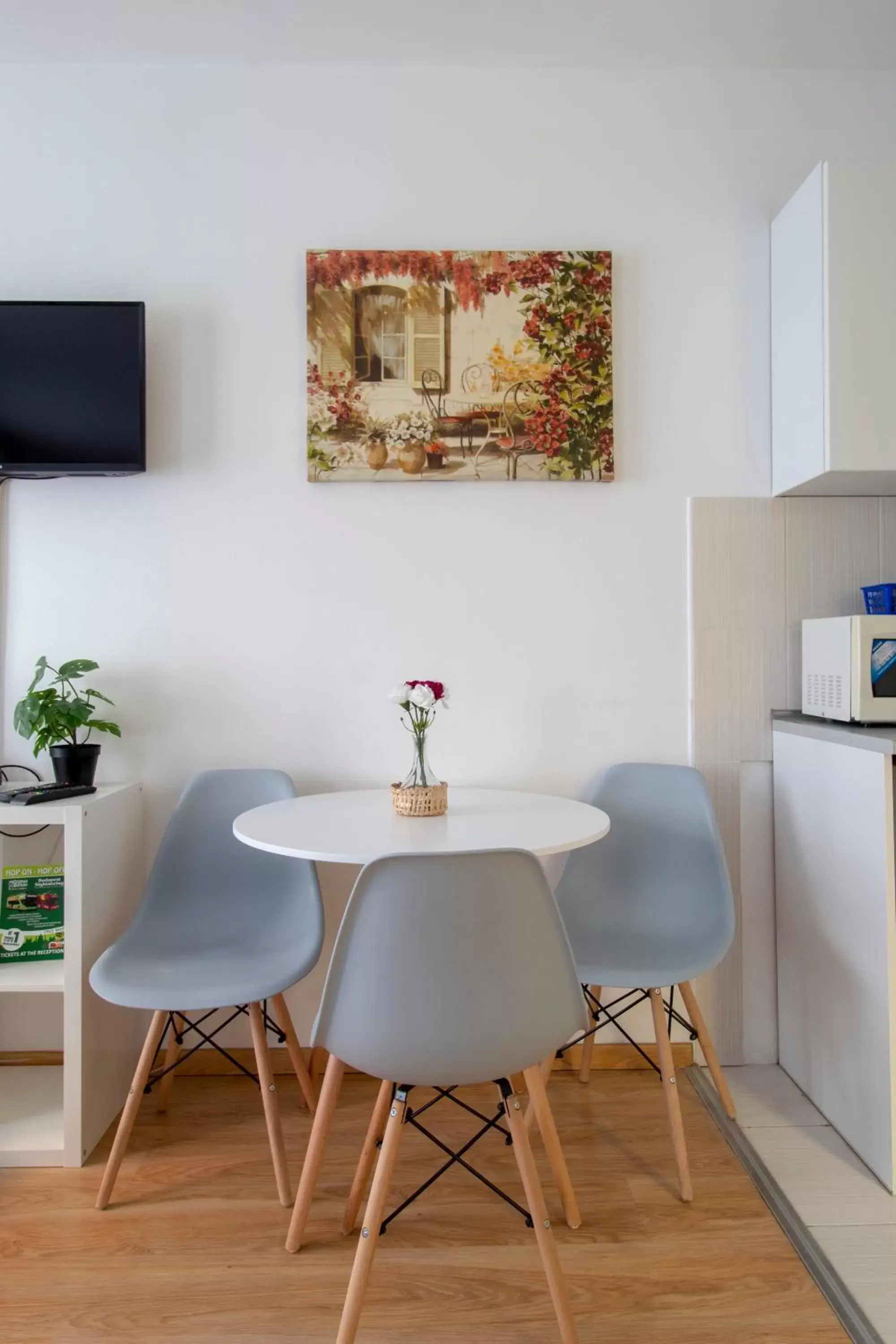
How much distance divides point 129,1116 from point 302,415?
181cm

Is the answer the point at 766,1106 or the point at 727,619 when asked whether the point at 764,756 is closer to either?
the point at 727,619

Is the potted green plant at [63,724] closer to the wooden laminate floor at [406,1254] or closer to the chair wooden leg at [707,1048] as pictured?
the wooden laminate floor at [406,1254]

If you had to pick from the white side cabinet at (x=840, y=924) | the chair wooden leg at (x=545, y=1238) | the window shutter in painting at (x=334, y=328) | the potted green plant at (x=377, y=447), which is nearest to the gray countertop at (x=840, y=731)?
the white side cabinet at (x=840, y=924)

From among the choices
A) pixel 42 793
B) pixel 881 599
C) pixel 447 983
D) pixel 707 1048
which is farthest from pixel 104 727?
pixel 881 599

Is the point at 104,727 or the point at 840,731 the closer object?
the point at 840,731

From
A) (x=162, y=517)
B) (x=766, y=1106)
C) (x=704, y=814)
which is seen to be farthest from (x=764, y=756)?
(x=162, y=517)

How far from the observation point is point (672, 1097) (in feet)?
6.28

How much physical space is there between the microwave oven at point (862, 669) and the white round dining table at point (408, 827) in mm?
693

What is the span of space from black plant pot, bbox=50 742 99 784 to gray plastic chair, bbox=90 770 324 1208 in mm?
251

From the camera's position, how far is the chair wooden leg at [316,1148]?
1.59 metres

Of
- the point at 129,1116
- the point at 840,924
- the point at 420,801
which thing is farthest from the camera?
the point at 840,924

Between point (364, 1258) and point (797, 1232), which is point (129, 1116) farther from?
point (797, 1232)

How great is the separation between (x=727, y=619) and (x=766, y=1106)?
1290 millimetres

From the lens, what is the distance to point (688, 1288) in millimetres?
1604
